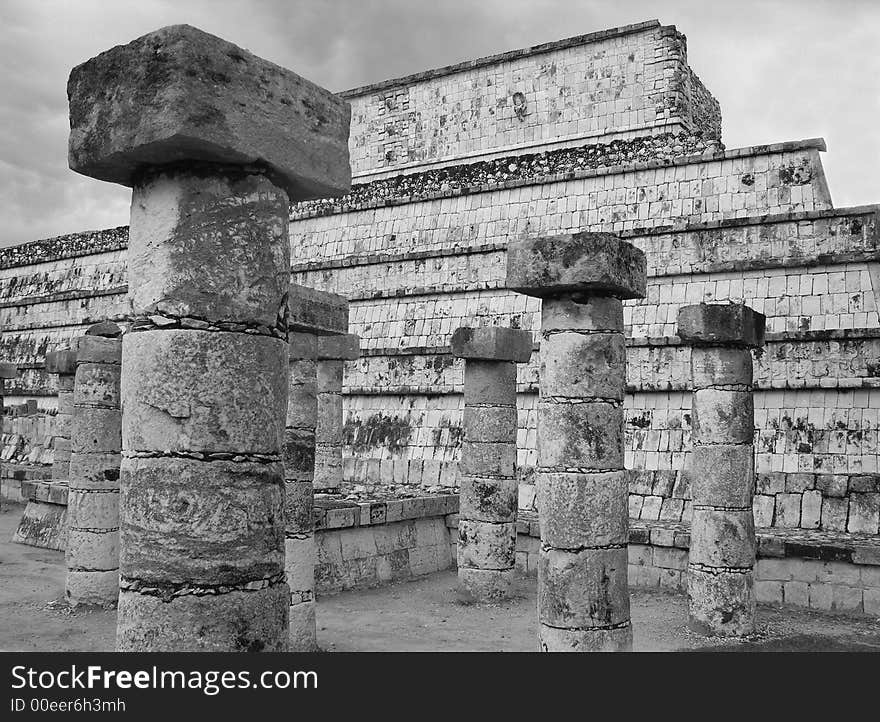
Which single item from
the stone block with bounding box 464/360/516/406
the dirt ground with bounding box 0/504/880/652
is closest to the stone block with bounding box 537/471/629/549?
the dirt ground with bounding box 0/504/880/652

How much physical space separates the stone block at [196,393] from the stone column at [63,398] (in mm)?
10560

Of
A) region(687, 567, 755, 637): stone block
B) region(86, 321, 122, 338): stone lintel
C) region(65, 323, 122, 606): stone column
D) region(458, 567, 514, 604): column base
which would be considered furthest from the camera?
region(458, 567, 514, 604): column base

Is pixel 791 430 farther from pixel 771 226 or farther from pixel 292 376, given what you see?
pixel 292 376

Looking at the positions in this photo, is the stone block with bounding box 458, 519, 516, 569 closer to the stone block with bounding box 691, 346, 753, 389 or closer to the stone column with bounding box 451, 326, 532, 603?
the stone column with bounding box 451, 326, 532, 603

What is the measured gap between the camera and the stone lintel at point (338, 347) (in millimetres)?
13992

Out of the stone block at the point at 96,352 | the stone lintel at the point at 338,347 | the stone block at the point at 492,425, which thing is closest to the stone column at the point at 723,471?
the stone block at the point at 492,425

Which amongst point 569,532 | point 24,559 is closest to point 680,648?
point 569,532

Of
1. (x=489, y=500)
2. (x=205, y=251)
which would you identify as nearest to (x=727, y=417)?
(x=489, y=500)

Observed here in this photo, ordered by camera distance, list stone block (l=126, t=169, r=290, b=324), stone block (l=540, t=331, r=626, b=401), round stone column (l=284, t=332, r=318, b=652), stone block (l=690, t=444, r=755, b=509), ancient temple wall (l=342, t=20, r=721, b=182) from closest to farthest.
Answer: stone block (l=126, t=169, r=290, b=324)
stone block (l=540, t=331, r=626, b=401)
round stone column (l=284, t=332, r=318, b=652)
stone block (l=690, t=444, r=755, b=509)
ancient temple wall (l=342, t=20, r=721, b=182)

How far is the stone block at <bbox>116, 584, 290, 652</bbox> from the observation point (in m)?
4.04

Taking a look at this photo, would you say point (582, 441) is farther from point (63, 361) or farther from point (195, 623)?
point (63, 361)

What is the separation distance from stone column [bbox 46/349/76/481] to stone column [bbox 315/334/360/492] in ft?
13.6

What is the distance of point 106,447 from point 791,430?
34.4 ft

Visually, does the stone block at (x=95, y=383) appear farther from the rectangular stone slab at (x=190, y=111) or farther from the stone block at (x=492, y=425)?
the rectangular stone slab at (x=190, y=111)
